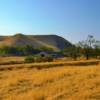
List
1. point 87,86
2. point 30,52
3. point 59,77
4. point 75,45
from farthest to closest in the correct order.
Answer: point 30,52
point 75,45
point 59,77
point 87,86

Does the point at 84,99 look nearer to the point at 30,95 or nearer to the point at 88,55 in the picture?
the point at 30,95

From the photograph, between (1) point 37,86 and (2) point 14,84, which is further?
(2) point 14,84

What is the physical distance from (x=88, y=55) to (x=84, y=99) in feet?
243

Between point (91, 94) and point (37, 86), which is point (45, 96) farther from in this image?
point (37, 86)

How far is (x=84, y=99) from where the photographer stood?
42.2 ft

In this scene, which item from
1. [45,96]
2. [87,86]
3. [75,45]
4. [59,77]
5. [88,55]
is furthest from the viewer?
[75,45]

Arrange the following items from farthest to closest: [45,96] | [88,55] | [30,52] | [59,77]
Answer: [30,52] → [88,55] → [59,77] → [45,96]

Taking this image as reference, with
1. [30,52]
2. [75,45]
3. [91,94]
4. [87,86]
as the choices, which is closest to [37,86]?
[87,86]

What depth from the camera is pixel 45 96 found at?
1426 cm

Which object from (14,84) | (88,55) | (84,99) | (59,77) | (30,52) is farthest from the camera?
(30,52)

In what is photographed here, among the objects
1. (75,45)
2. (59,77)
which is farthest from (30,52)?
(59,77)

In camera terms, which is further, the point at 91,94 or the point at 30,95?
the point at 30,95

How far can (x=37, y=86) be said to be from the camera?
17.7 meters

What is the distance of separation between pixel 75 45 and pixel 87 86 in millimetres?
79945
